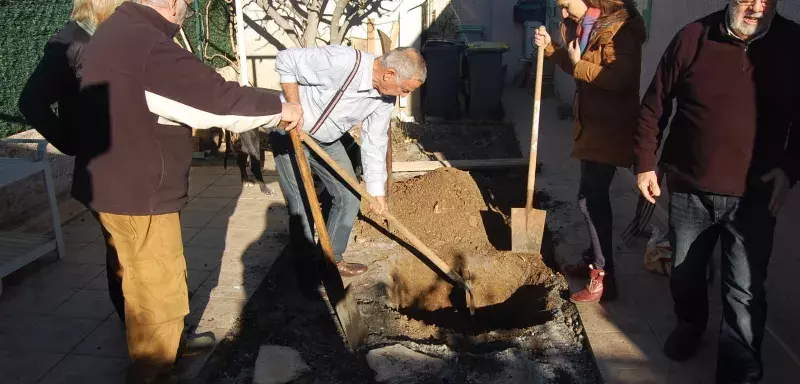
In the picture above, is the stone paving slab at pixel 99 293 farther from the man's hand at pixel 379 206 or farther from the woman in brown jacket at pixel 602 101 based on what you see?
the woman in brown jacket at pixel 602 101

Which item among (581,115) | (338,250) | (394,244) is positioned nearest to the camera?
(581,115)

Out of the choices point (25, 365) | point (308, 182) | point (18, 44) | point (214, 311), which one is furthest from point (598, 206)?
point (18, 44)

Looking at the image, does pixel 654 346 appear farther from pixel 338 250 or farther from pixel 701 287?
pixel 338 250

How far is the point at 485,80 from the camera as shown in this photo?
937 cm

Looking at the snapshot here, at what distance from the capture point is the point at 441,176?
598 cm

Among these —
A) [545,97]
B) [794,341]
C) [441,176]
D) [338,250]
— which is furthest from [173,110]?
[545,97]

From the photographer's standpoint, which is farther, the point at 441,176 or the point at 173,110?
the point at 441,176

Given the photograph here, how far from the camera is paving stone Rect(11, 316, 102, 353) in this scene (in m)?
3.58

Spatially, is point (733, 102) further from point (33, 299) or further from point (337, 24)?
point (337, 24)

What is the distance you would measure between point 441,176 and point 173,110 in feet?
11.9

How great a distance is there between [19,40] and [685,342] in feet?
16.4

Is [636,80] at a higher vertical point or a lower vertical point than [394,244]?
higher

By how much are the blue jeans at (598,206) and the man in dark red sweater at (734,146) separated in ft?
2.01

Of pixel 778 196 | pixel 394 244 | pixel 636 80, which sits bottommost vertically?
pixel 394 244
